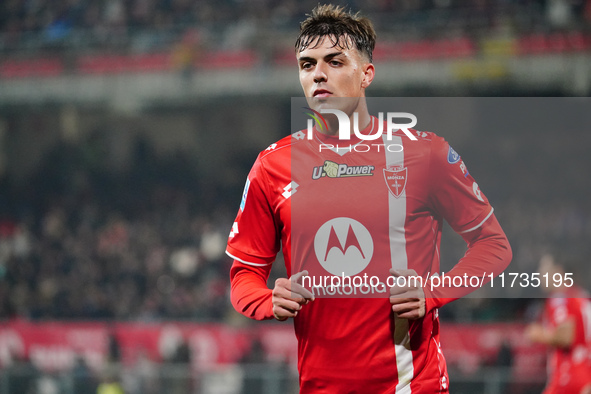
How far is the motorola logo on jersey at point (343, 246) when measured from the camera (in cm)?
265

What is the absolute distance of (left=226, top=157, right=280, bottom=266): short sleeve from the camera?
2727 mm

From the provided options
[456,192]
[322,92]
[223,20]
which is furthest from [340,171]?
[223,20]

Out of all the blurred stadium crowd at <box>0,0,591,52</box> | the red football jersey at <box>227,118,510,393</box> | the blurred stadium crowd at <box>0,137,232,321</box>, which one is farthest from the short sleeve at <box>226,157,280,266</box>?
the blurred stadium crowd at <box>0,0,591,52</box>

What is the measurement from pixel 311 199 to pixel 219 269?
1099 cm

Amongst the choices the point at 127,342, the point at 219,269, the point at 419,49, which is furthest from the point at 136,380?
the point at 419,49

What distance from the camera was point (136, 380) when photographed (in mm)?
8695

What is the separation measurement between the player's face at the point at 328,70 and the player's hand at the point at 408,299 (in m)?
0.70

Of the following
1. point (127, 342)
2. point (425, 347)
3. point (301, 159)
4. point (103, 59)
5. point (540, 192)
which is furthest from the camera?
point (103, 59)

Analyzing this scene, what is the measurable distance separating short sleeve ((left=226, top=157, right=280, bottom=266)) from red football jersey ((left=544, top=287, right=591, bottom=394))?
363 centimetres

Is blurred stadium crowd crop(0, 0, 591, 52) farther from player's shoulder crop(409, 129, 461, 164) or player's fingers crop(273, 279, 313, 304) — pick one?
player's fingers crop(273, 279, 313, 304)

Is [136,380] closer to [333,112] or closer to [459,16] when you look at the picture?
[333,112]

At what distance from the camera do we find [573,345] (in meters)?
5.74

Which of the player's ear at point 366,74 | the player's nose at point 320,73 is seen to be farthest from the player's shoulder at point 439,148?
the player's nose at point 320,73

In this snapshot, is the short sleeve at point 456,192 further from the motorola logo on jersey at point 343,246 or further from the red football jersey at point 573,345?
Result: the red football jersey at point 573,345
